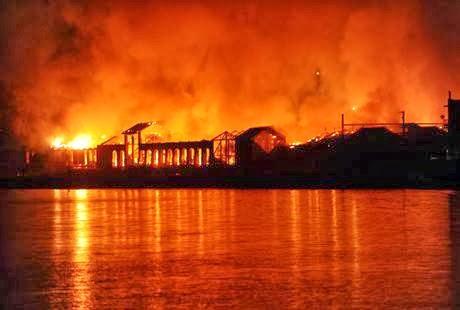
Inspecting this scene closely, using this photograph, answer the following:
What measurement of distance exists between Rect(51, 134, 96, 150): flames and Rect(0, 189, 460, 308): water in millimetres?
66054

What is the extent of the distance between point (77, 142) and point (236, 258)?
84.7 m

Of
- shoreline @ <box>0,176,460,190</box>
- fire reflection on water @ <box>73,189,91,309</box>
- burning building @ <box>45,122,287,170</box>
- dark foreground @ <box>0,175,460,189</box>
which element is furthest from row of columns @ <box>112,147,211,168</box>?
fire reflection on water @ <box>73,189,91,309</box>

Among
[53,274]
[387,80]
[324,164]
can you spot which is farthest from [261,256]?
[387,80]

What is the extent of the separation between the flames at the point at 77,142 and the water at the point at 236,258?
66054 millimetres

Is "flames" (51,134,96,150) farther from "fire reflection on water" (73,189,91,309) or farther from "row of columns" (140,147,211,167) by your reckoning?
"fire reflection on water" (73,189,91,309)

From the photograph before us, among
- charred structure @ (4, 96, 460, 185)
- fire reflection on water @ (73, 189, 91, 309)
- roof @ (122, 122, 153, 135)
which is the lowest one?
fire reflection on water @ (73, 189, 91, 309)

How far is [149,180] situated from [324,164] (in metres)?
13.9

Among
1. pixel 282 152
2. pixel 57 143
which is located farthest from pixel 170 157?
pixel 282 152

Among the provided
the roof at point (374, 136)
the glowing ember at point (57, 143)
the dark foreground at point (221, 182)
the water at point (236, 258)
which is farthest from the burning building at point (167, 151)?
the water at point (236, 258)

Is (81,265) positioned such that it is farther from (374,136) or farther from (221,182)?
(374,136)

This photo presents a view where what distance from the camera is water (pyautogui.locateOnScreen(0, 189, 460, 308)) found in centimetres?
1652

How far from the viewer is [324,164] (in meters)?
80.4

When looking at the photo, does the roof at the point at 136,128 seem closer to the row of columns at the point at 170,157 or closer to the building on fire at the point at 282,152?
the building on fire at the point at 282,152

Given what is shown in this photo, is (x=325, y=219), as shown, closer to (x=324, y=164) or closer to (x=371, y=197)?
(x=371, y=197)
